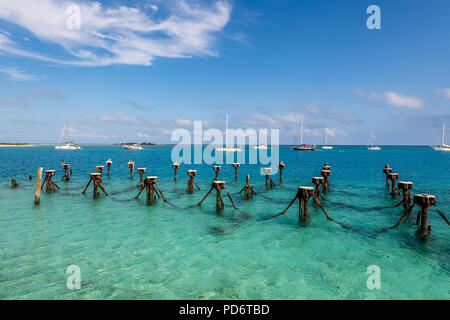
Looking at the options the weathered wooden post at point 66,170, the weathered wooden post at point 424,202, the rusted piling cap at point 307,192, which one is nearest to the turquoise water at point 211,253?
the weathered wooden post at point 424,202

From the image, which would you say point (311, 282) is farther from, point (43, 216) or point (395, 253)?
point (43, 216)

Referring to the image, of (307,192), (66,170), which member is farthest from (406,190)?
(66,170)

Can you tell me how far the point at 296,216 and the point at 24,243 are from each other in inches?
638

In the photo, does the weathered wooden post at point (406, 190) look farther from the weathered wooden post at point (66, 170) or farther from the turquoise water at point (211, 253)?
the weathered wooden post at point (66, 170)

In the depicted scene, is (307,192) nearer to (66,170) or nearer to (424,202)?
(424,202)

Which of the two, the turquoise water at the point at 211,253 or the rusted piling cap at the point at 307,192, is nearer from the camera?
the turquoise water at the point at 211,253

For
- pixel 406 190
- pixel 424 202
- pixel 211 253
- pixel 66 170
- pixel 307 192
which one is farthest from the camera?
pixel 66 170

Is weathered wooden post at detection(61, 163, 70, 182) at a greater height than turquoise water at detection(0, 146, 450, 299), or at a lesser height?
greater

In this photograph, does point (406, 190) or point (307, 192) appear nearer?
point (307, 192)

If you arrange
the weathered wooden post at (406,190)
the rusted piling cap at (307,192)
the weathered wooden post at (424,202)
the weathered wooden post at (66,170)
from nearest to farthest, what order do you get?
the weathered wooden post at (424,202) → the rusted piling cap at (307,192) → the weathered wooden post at (406,190) → the weathered wooden post at (66,170)

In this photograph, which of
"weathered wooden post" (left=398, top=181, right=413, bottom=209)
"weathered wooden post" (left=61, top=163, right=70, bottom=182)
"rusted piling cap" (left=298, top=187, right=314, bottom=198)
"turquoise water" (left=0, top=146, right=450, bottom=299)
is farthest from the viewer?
"weathered wooden post" (left=61, top=163, right=70, bottom=182)

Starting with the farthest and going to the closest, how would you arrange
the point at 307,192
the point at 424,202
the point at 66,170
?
the point at 66,170 → the point at 307,192 → the point at 424,202

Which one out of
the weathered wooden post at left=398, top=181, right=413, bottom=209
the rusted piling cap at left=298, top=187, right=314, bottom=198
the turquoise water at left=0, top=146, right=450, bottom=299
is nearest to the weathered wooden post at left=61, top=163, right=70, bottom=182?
the turquoise water at left=0, top=146, right=450, bottom=299

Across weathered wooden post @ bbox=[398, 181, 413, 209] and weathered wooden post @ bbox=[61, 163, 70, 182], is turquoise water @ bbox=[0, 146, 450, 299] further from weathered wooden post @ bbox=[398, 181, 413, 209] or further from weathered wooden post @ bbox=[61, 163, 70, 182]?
weathered wooden post @ bbox=[61, 163, 70, 182]
